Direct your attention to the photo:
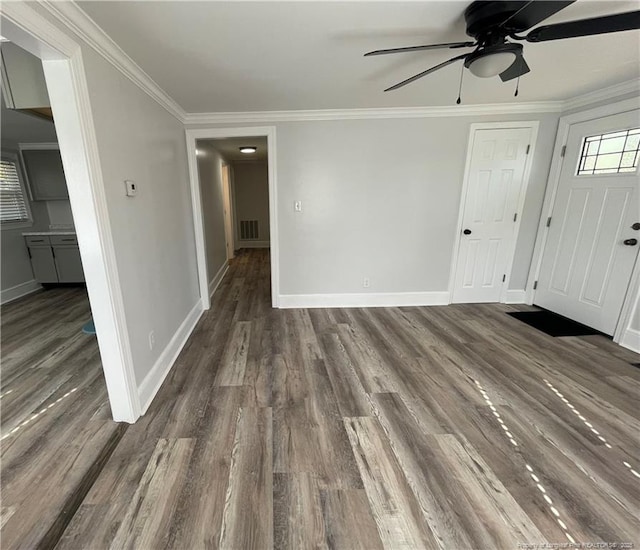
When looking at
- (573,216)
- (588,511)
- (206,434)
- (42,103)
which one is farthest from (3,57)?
(573,216)

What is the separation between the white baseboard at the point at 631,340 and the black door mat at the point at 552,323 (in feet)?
0.77

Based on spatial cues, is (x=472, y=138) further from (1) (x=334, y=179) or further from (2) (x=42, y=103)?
(2) (x=42, y=103)

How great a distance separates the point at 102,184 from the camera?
153 centimetres

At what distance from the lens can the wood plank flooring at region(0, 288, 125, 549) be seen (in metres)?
1.25

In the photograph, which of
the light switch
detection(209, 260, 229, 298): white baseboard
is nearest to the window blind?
detection(209, 260, 229, 298): white baseboard

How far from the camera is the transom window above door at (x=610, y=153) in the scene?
102 inches

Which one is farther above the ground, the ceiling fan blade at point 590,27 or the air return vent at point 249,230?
the ceiling fan blade at point 590,27

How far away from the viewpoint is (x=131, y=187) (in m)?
1.85

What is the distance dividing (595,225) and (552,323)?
112cm

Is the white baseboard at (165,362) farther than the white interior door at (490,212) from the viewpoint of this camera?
No

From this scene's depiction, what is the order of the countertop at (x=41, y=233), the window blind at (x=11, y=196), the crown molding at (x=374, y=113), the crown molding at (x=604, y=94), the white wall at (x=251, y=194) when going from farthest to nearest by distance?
the white wall at (x=251, y=194), the countertop at (x=41, y=233), the window blind at (x=11, y=196), the crown molding at (x=374, y=113), the crown molding at (x=604, y=94)

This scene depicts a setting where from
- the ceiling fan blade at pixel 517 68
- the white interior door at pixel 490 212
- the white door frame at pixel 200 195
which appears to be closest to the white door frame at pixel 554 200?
the white interior door at pixel 490 212

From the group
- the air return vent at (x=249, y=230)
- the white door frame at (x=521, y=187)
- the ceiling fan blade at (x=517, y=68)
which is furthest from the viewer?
the air return vent at (x=249, y=230)

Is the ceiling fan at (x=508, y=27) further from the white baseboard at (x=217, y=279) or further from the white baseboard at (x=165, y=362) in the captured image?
the white baseboard at (x=217, y=279)
